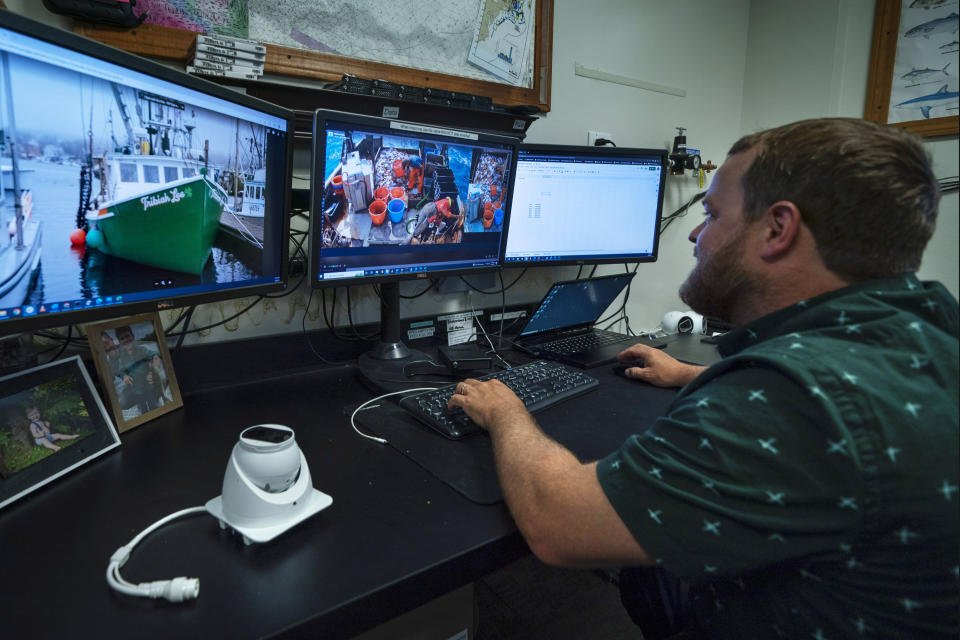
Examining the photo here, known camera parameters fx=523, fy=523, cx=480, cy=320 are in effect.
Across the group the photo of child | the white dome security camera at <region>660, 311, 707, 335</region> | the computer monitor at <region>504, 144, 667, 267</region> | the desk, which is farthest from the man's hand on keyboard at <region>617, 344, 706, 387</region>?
the photo of child

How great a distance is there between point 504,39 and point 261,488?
4.49 feet

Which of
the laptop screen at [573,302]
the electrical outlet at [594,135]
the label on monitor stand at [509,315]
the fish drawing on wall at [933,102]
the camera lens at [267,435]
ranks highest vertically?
the electrical outlet at [594,135]

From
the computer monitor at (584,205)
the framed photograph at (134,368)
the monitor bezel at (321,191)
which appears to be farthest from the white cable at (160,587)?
the computer monitor at (584,205)

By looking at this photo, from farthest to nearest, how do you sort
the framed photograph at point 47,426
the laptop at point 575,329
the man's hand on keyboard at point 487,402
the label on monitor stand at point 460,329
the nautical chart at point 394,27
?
the label on monitor stand at point 460,329
the laptop at point 575,329
the nautical chart at point 394,27
the man's hand on keyboard at point 487,402
the framed photograph at point 47,426

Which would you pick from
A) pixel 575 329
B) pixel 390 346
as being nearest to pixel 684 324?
pixel 575 329

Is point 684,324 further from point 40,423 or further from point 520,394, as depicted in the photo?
point 40,423

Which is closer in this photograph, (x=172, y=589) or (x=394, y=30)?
(x=172, y=589)

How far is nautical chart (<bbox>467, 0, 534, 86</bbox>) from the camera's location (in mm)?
1446

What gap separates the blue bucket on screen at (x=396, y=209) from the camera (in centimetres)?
110

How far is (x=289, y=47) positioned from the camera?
1.16 meters

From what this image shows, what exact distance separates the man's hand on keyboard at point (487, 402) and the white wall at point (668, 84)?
20.7 inches

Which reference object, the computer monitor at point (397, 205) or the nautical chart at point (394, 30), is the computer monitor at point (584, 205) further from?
the nautical chart at point (394, 30)

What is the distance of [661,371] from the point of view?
1.13 meters

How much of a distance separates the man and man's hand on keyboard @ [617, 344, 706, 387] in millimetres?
456
